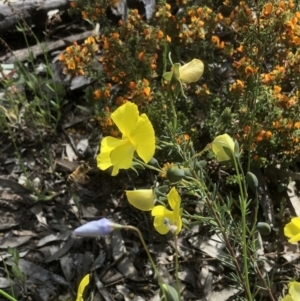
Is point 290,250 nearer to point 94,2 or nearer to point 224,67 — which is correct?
point 224,67

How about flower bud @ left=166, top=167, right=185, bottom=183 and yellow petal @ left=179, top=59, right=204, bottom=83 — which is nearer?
flower bud @ left=166, top=167, right=185, bottom=183

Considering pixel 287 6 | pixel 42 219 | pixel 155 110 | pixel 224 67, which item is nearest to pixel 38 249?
pixel 42 219

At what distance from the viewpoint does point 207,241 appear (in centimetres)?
248

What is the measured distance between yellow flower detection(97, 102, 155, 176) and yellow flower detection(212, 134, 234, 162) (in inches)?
7.0

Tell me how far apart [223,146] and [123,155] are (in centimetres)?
23

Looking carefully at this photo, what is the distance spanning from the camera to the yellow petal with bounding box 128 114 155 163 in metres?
1.31

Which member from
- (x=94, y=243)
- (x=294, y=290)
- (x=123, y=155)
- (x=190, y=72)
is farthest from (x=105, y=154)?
(x=94, y=243)

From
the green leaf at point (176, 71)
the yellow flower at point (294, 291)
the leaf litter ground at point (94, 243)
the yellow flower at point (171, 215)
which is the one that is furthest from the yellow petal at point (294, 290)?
the leaf litter ground at point (94, 243)

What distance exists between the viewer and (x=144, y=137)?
1309mm

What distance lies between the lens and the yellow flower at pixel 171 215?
3.97ft

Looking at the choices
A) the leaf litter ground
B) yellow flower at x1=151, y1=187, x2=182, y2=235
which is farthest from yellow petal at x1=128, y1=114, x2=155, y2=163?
the leaf litter ground

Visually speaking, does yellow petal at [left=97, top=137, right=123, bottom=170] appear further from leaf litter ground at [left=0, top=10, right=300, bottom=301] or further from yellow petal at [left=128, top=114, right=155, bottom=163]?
leaf litter ground at [left=0, top=10, right=300, bottom=301]

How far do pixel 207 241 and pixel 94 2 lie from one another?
A: 3.84ft

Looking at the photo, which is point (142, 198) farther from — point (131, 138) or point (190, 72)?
point (190, 72)
